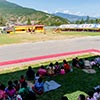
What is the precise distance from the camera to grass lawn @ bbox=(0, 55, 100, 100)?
35.0 ft

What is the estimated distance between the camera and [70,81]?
12.8 metres

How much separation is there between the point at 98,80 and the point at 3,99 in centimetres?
562

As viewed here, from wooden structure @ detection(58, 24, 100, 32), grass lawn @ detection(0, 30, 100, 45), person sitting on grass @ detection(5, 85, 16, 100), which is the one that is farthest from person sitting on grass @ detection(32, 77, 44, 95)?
wooden structure @ detection(58, 24, 100, 32)

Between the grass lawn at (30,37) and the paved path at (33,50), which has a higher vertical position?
the paved path at (33,50)

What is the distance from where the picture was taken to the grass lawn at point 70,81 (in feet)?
35.0

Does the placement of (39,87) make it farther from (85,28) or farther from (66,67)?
(85,28)

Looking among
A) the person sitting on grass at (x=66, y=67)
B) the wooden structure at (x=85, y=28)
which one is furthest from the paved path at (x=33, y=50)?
the wooden structure at (x=85, y=28)

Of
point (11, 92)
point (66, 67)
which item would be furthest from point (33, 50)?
point (11, 92)

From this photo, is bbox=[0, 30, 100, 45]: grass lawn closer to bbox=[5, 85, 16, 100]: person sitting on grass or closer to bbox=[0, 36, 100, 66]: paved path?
bbox=[0, 36, 100, 66]: paved path

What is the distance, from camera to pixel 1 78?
13.5m

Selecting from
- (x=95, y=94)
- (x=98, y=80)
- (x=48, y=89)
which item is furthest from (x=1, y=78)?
(x=95, y=94)

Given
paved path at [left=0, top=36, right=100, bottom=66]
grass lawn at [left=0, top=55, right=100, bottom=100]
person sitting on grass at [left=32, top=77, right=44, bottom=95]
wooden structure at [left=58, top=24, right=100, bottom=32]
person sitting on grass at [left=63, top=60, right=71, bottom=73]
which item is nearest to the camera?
person sitting on grass at [left=32, top=77, right=44, bottom=95]

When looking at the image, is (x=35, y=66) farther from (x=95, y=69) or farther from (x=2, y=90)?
(x=2, y=90)

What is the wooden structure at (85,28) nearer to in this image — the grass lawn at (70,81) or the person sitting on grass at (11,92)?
the grass lawn at (70,81)
